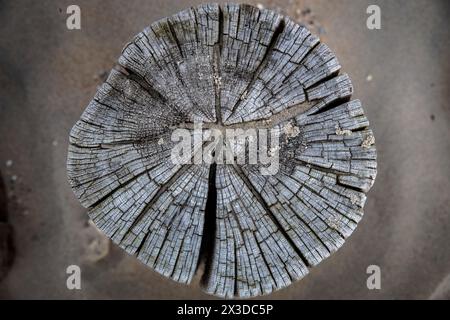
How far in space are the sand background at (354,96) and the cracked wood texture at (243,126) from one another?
1801 mm

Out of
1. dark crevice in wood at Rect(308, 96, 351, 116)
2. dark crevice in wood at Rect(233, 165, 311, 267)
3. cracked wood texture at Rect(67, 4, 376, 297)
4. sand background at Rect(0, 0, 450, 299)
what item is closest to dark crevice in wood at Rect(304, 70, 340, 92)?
cracked wood texture at Rect(67, 4, 376, 297)

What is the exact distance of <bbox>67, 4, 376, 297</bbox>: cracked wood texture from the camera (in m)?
2.57

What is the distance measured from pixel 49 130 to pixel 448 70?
419 cm

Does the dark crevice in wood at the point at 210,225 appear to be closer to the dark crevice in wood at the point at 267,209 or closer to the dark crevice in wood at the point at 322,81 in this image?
the dark crevice in wood at the point at 267,209

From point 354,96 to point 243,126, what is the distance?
7.03ft

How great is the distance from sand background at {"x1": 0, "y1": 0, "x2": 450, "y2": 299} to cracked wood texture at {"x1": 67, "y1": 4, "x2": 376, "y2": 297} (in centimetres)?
180

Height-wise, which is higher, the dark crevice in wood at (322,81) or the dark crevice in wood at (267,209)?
the dark crevice in wood at (322,81)

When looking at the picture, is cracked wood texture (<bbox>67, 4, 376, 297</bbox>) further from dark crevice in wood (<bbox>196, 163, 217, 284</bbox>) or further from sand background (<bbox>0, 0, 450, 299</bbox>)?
sand background (<bbox>0, 0, 450, 299</bbox>)

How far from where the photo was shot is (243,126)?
8.39 feet

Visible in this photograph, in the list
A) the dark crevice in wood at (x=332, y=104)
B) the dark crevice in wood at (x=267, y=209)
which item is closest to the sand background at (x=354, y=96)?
the dark crevice in wood at (x=332, y=104)

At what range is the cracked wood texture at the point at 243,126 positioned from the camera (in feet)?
8.44

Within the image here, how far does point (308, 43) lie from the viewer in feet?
8.45

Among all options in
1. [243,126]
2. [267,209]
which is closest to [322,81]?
[243,126]

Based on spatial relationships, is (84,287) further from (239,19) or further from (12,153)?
(239,19)
